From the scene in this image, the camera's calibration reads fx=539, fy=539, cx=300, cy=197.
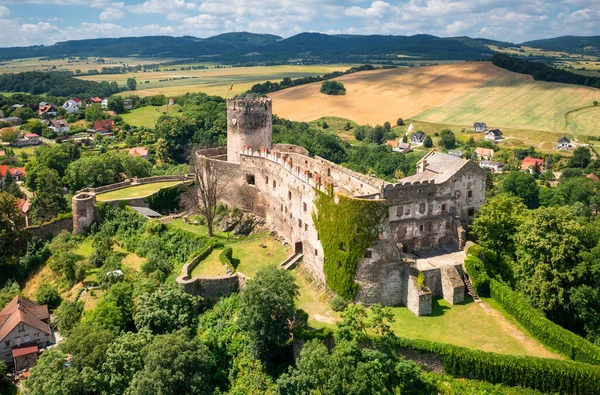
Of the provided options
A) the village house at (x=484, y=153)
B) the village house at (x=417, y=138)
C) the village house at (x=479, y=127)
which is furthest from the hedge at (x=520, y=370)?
the village house at (x=479, y=127)

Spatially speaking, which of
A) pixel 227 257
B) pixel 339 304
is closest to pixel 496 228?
pixel 339 304

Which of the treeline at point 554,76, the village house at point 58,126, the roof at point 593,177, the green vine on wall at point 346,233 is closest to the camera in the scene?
the green vine on wall at point 346,233

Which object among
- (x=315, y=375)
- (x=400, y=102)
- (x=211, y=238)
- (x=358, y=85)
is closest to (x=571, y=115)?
(x=400, y=102)

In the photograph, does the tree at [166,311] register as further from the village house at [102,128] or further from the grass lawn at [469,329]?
the village house at [102,128]

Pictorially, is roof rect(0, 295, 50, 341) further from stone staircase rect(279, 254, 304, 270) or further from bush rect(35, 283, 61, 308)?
stone staircase rect(279, 254, 304, 270)

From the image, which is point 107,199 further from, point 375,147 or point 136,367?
point 375,147

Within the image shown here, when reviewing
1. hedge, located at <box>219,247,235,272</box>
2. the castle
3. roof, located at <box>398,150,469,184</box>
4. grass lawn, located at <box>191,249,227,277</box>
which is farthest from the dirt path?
grass lawn, located at <box>191,249,227,277</box>
